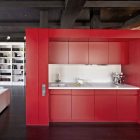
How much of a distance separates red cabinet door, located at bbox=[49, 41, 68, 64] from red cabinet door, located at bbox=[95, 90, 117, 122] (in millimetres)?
1267

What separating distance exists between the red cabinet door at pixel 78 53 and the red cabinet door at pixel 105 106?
1.00 m

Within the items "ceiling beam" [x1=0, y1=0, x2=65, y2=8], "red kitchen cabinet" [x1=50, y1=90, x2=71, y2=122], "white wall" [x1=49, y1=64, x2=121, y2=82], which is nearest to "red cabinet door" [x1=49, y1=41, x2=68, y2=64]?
"white wall" [x1=49, y1=64, x2=121, y2=82]

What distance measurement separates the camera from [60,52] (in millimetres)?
6477

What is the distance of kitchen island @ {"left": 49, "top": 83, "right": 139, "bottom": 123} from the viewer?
20.0ft

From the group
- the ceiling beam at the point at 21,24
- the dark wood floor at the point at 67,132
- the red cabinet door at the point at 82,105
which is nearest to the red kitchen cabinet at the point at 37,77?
the dark wood floor at the point at 67,132

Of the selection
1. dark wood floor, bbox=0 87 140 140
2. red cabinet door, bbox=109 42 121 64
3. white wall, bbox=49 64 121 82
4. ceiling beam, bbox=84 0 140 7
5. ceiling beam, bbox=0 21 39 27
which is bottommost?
dark wood floor, bbox=0 87 140 140

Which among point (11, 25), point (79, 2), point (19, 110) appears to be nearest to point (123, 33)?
point (79, 2)

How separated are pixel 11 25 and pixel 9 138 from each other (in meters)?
6.26

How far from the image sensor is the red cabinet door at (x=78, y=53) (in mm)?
6523

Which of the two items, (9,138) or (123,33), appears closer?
(9,138)

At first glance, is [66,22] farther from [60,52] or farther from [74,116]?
[74,116]

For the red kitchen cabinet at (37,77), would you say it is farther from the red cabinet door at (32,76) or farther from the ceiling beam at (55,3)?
the ceiling beam at (55,3)

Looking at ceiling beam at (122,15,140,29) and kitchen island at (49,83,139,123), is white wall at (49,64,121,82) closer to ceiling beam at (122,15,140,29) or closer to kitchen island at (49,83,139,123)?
kitchen island at (49,83,139,123)

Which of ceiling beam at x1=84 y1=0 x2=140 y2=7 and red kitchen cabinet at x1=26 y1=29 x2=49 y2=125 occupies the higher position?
Answer: ceiling beam at x1=84 y1=0 x2=140 y2=7
